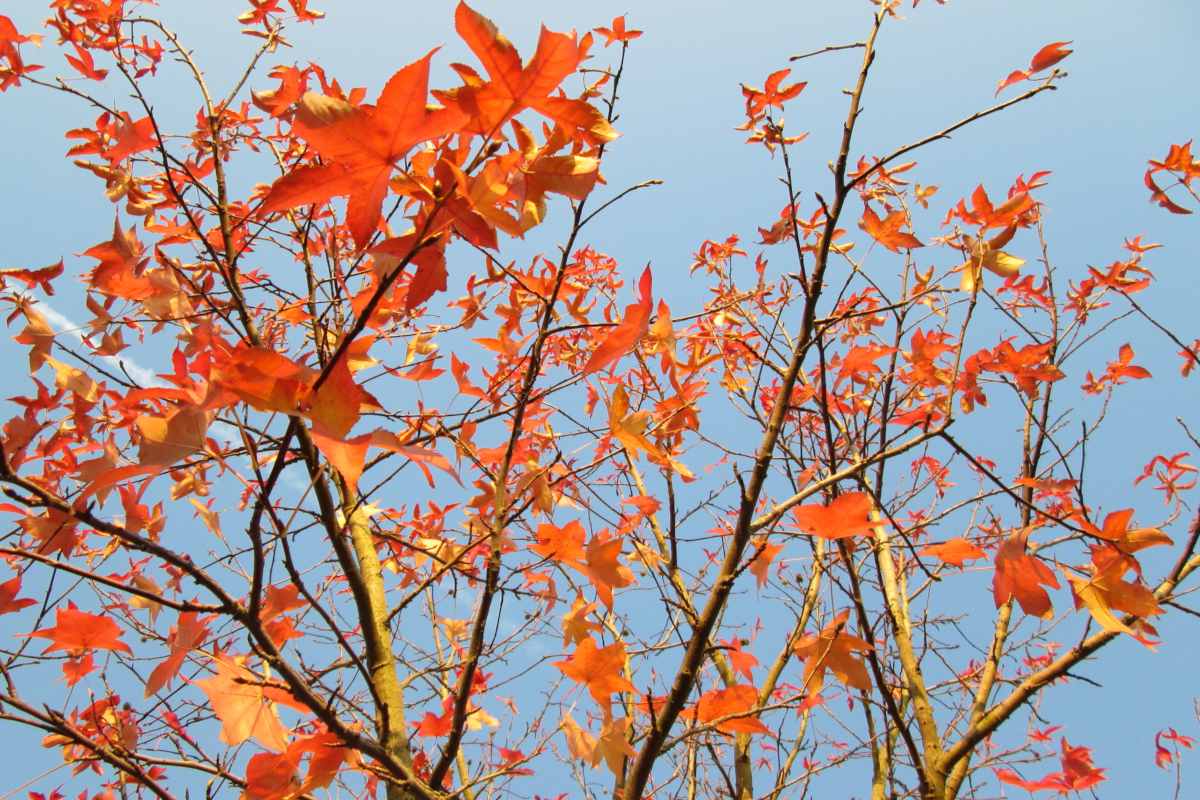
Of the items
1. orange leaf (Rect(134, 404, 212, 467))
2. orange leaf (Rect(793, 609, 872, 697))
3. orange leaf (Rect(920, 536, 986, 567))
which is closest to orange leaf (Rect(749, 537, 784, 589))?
orange leaf (Rect(793, 609, 872, 697))

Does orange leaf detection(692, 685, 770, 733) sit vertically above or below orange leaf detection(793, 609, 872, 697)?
below

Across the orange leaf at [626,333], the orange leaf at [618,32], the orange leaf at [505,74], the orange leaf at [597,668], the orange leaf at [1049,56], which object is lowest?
the orange leaf at [597,668]

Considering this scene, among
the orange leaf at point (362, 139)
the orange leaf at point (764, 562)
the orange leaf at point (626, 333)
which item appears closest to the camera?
the orange leaf at point (362, 139)

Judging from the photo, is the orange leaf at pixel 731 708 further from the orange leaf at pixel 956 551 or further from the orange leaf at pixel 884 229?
the orange leaf at pixel 884 229

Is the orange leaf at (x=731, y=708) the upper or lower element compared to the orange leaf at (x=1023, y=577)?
lower

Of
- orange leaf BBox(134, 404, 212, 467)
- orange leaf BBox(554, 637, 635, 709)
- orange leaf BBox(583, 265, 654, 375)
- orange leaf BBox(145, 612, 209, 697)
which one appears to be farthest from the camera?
orange leaf BBox(554, 637, 635, 709)

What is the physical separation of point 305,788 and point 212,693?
296mm

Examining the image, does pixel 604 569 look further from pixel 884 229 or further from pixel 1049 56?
pixel 1049 56

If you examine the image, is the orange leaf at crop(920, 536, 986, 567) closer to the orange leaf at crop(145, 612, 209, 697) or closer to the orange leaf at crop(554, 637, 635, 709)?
the orange leaf at crop(554, 637, 635, 709)

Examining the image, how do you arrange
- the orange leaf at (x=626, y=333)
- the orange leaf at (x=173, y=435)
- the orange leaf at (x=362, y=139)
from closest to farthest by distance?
the orange leaf at (x=362, y=139) < the orange leaf at (x=173, y=435) < the orange leaf at (x=626, y=333)

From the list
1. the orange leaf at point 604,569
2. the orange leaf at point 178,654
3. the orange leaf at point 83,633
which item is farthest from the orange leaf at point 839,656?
the orange leaf at point 83,633

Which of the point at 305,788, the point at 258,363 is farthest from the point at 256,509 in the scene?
the point at 305,788

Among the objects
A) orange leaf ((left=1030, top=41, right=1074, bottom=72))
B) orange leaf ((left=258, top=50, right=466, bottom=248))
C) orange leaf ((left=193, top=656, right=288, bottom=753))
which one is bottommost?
orange leaf ((left=193, top=656, right=288, bottom=753))

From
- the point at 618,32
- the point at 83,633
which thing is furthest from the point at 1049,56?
the point at 83,633
